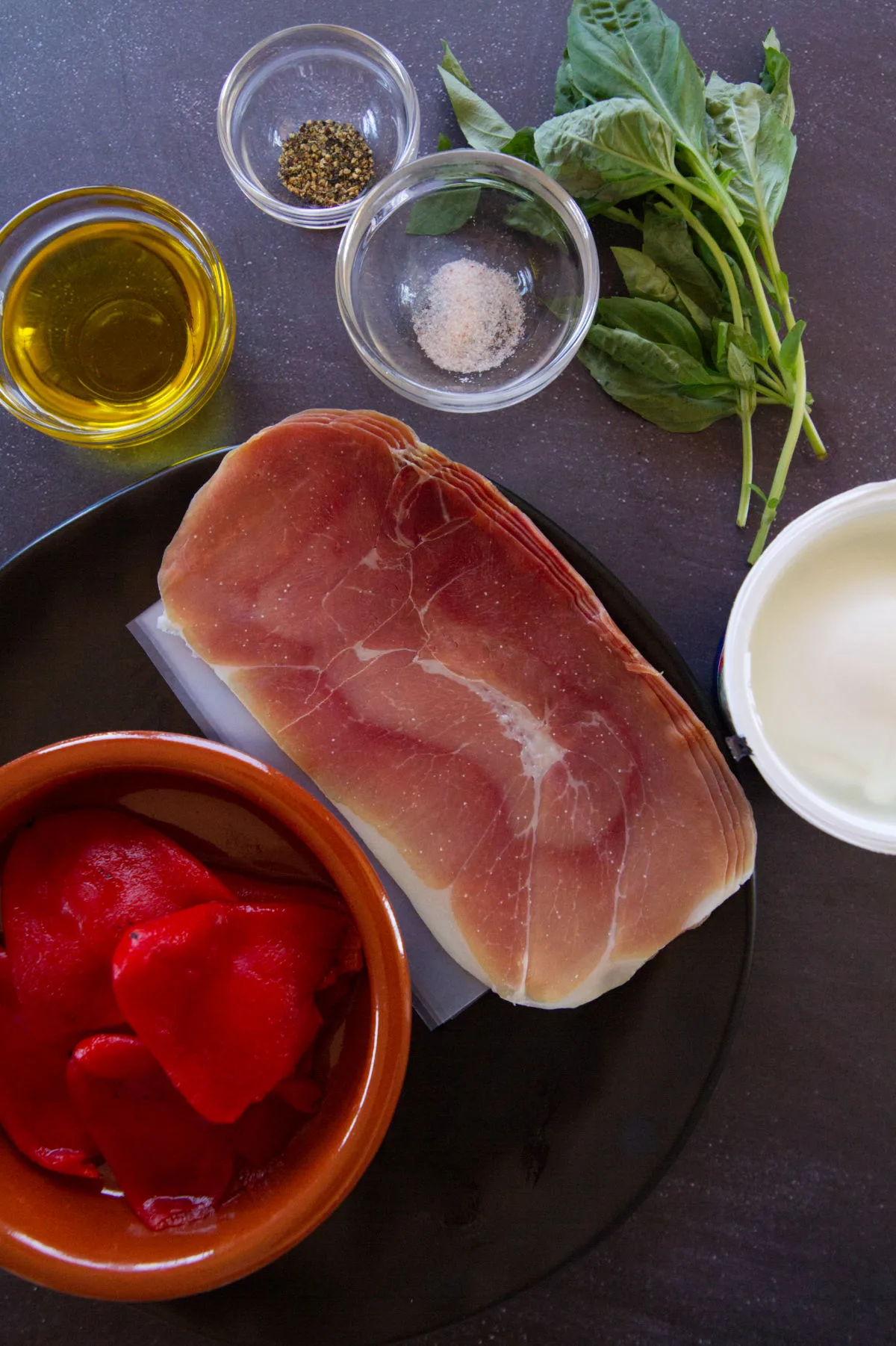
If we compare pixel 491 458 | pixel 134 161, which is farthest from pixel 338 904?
pixel 134 161

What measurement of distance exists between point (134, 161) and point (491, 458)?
540mm

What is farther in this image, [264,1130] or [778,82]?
[778,82]

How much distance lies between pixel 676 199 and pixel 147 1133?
1.07m

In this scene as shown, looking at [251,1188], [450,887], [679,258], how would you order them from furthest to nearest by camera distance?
[679,258]
[450,887]
[251,1188]

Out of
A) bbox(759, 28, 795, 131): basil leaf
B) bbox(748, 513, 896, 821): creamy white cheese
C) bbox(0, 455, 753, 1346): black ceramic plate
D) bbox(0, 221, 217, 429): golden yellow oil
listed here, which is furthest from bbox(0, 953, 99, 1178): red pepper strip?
bbox(759, 28, 795, 131): basil leaf

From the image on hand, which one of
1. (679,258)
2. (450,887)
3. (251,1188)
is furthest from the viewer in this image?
(679,258)

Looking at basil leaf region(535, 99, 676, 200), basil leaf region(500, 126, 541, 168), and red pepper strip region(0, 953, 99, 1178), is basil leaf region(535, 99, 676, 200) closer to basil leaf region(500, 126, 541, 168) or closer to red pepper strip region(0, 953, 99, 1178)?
basil leaf region(500, 126, 541, 168)

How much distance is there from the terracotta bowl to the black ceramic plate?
7.2 inches

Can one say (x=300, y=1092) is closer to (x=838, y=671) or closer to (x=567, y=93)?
(x=838, y=671)

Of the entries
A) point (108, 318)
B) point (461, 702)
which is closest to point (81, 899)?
point (461, 702)

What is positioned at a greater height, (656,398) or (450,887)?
(656,398)

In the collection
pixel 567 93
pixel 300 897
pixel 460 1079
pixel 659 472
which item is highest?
pixel 567 93

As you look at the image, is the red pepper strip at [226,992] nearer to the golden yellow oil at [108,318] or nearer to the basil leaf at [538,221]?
the golden yellow oil at [108,318]

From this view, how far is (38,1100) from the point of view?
2.66 feet
